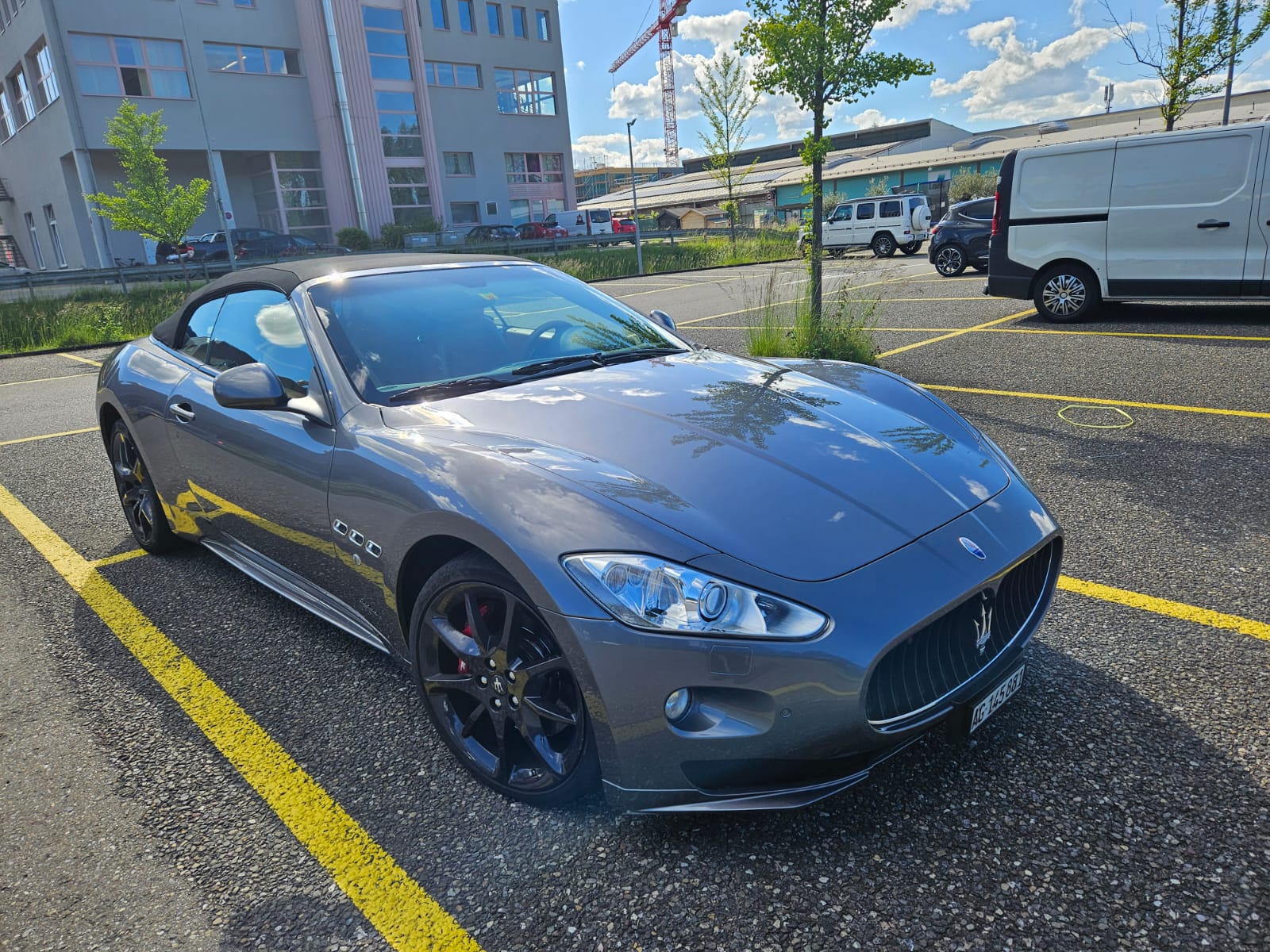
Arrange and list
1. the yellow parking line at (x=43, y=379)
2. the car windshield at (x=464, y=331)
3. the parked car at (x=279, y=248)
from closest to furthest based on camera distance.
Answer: the car windshield at (x=464, y=331)
the yellow parking line at (x=43, y=379)
the parked car at (x=279, y=248)

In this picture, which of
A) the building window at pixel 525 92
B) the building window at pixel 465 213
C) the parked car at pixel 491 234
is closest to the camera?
the parked car at pixel 491 234

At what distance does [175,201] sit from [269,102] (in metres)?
17.3

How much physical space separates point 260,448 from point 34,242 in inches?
1916

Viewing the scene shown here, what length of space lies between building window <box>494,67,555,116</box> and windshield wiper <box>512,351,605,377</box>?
43677mm

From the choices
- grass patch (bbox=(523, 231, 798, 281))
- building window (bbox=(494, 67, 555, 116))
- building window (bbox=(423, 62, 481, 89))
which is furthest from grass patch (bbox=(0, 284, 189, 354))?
building window (bbox=(494, 67, 555, 116))

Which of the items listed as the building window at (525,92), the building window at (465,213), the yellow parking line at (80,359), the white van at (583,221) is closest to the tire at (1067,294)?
the yellow parking line at (80,359)

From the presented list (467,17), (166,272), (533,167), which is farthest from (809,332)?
A: (533,167)

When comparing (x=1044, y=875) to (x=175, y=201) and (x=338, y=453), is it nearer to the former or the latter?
(x=338, y=453)

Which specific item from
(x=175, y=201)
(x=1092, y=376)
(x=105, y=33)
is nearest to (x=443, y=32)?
(x=105, y=33)

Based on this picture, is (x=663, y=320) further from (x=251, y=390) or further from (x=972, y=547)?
(x=972, y=547)

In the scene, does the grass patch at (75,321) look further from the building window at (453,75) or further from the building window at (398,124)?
the building window at (453,75)

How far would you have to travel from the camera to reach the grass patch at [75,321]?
571 inches

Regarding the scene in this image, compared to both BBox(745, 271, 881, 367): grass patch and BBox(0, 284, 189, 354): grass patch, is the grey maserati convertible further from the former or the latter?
BBox(0, 284, 189, 354): grass patch

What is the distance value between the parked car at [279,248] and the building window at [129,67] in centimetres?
750
